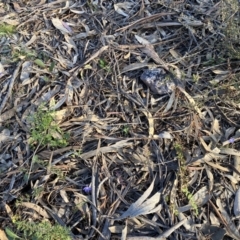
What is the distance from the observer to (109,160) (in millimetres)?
2072

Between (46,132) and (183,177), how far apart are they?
668 millimetres

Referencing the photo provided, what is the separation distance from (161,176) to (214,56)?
746mm

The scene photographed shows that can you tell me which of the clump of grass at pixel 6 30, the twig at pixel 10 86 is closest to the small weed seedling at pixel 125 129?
the twig at pixel 10 86

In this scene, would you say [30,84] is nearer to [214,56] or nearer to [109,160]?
[109,160]

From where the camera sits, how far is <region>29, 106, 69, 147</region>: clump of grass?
2.10 meters

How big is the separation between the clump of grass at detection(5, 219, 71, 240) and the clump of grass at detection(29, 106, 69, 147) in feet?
1.26

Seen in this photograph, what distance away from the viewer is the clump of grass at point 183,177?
74.9 inches

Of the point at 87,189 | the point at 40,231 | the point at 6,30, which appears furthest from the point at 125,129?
the point at 6,30

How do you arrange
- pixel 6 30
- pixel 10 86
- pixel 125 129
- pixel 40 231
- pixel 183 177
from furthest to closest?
pixel 6 30, pixel 10 86, pixel 125 129, pixel 183 177, pixel 40 231

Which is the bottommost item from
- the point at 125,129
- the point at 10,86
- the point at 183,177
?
the point at 183,177

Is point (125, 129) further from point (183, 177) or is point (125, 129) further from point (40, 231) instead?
point (40, 231)

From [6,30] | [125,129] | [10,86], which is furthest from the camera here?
[6,30]

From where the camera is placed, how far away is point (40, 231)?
182 centimetres

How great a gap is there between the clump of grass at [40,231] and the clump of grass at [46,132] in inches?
15.1
